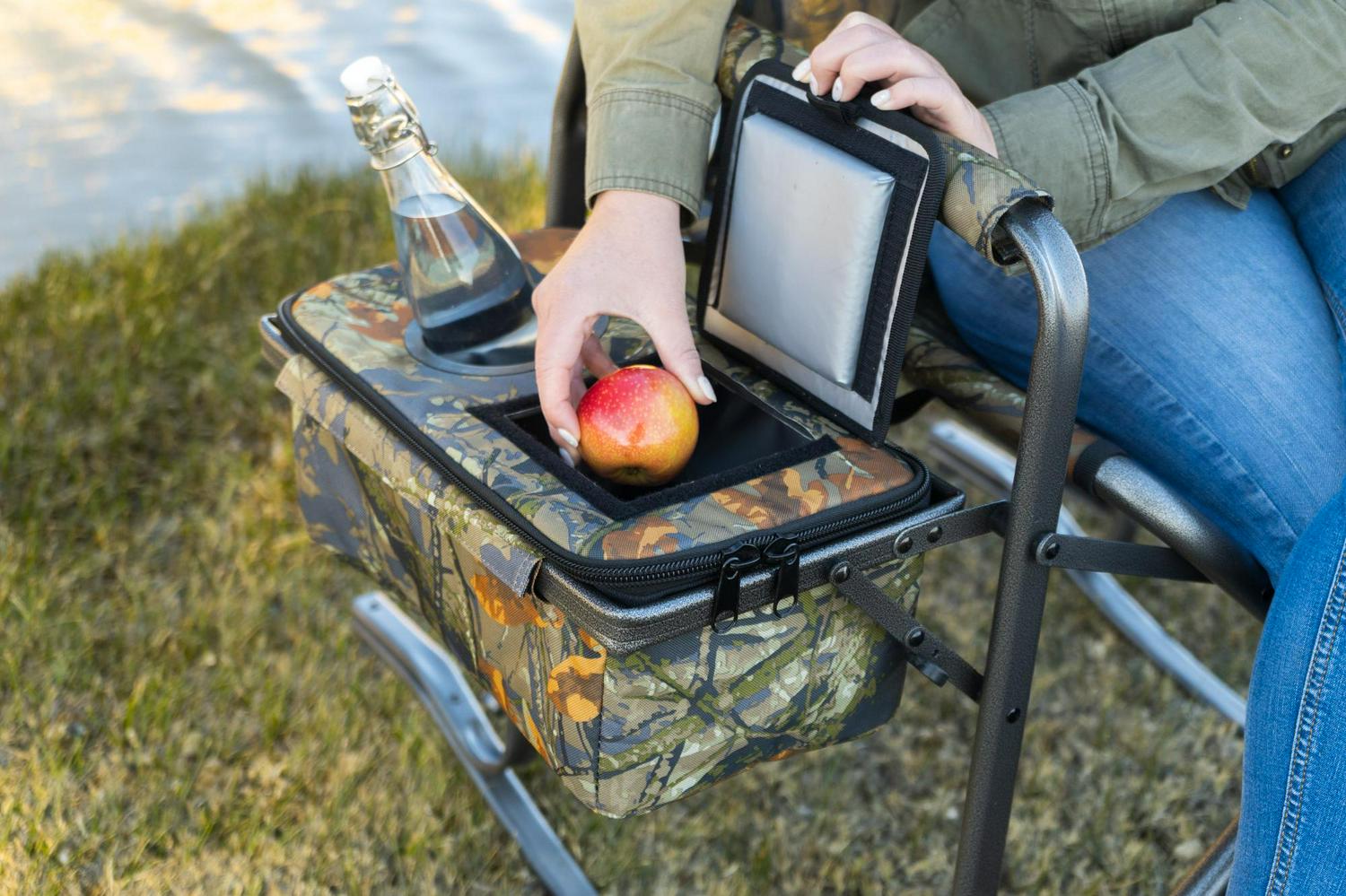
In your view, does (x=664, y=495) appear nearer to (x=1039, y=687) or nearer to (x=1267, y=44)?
(x=1267, y=44)

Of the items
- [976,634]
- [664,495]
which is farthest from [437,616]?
[976,634]

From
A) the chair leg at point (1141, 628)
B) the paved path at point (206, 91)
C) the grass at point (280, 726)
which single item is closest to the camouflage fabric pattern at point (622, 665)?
the grass at point (280, 726)

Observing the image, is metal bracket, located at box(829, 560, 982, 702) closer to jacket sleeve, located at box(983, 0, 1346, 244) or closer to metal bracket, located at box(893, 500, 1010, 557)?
metal bracket, located at box(893, 500, 1010, 557)

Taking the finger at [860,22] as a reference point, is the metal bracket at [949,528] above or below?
below

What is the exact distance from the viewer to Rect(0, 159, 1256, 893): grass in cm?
151

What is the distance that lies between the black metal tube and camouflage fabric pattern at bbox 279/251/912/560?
4.7 inches

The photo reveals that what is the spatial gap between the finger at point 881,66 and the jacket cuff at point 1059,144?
0.27 ft

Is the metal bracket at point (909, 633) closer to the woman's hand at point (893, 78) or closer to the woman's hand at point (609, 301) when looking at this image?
the woman's hand at point (609, 301)

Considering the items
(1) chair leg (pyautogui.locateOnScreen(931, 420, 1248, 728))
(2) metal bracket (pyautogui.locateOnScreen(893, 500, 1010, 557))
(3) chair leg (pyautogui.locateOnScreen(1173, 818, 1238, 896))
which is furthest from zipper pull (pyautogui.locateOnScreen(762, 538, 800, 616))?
(1) chair leg (pyautogui.locateOnScreen(931, 420, 1248, 728))

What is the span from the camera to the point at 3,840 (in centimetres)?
143

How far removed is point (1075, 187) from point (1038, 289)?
0.19 m

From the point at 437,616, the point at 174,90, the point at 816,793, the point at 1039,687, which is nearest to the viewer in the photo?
the point at 437,616

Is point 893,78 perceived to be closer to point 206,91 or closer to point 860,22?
point 860,22

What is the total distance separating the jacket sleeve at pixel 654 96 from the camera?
3.72 ft
